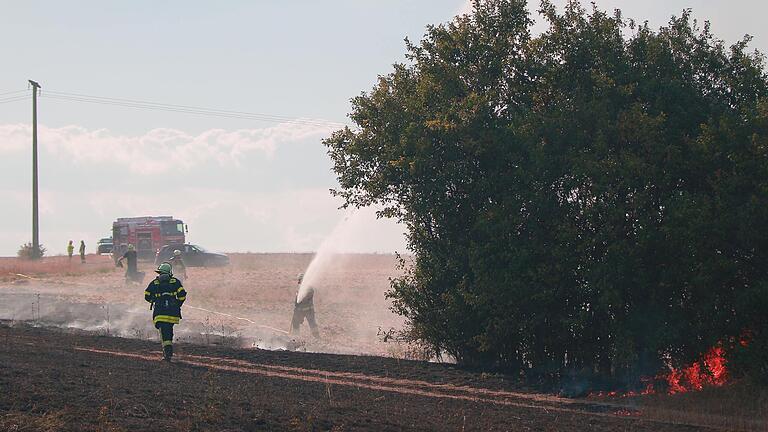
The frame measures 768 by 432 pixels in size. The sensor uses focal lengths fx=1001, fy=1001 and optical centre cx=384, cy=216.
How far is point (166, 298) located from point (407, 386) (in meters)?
5.52

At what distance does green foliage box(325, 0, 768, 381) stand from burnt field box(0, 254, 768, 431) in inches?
56.0

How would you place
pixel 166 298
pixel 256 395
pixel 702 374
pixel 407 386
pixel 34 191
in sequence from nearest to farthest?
pixel 256 395
pixel 702 374
pixel 407 386
pixel 166 298
pixel 34 191

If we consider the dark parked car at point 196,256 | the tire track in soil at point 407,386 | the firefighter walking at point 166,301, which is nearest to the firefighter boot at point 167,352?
the firefighter walking at point 166,301

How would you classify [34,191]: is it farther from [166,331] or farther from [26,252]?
[166,331]

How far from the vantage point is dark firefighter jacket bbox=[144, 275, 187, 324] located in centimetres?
2138

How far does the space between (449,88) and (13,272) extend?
123 feet

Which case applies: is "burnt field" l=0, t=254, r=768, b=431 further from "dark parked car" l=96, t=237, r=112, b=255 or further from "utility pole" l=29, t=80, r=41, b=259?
"dark parked car" l=96, t=237, r=112, b=255

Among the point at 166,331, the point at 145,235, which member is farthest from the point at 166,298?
the point at 145,235

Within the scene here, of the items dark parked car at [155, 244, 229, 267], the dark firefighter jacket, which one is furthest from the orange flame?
dark parked car at [155, 244, 229, 267]

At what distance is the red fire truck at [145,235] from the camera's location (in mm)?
68375

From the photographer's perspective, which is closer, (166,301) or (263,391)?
(263,391)

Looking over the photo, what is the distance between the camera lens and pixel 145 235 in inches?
2702

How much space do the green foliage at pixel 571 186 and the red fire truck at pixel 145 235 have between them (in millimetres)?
46626

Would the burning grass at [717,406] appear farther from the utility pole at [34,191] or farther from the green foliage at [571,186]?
the utility pole at [34,191]
